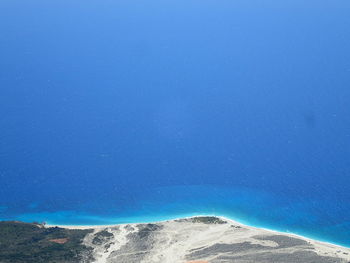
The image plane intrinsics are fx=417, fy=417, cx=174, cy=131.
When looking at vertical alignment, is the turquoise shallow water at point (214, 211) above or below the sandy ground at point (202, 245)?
above

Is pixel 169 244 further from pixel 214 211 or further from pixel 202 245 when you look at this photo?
pixel 214 211

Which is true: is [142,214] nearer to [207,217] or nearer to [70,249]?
[207,217]

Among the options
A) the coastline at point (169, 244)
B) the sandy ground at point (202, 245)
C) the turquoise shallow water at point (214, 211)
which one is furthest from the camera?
the turquoise shallow water at point (214, 211)

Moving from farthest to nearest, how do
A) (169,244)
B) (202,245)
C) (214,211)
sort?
(214,211) < (169,244) < (202,245)

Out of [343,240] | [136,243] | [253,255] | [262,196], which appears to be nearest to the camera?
[253,255]

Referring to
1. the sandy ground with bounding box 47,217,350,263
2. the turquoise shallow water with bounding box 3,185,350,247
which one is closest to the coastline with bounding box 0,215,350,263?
the sandy ground with bounding box 47,217,350,263

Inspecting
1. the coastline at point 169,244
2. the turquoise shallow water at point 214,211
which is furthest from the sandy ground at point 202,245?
the turquoise shallow water at point 214,211

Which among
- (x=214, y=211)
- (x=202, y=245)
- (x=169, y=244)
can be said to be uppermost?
(x=214, y=211)

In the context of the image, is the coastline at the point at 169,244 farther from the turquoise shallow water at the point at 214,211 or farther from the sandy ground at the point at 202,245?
the turquoise shallow water at the point at 214,211

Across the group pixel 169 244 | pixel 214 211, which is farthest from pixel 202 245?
pixel 214 211

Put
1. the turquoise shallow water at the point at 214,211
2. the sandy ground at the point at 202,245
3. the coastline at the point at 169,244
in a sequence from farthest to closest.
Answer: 1. the turquoise shallow water at the point at 214,211
2. the sandy ground at the point at 202,245
3. the coastline at the point at 169,244

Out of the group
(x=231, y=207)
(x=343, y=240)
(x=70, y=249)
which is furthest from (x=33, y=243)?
(x=343, y=240)
